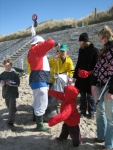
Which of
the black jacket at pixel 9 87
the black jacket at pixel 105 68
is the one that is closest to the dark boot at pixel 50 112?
the black jacket at pixel 9 87

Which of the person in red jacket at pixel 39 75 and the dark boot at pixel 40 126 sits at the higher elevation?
the person in red jacket at pixel 39 75

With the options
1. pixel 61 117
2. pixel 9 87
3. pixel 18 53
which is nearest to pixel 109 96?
pixel 61 117

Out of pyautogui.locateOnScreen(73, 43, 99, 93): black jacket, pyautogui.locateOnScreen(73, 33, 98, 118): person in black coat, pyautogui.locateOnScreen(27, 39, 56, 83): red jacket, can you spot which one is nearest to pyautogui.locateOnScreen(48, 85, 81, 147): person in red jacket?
pyautogui.locateOnScreen(27, 39, 56, 83): red jacket

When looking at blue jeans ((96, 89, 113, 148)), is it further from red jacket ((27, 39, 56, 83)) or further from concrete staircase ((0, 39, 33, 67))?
concrete staircase ((0, 39, 33, 67))

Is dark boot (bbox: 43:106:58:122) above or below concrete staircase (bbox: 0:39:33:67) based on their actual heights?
below

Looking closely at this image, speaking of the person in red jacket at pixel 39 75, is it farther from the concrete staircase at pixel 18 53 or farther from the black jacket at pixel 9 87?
the concrete staircase at pixel 18 53

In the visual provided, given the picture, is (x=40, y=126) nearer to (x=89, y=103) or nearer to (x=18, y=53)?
(x=89, y=103)

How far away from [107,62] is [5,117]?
2.95 meters

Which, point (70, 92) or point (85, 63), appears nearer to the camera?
point (70, 92)

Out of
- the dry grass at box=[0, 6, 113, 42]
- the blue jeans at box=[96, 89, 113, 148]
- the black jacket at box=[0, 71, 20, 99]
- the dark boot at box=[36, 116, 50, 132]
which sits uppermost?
the dry grass at box=[0, 6, 113, 42]

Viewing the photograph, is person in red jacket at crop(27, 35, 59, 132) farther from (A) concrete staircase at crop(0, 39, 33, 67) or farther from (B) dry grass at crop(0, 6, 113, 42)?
(B) dry grass at crop(0, 6, 113, 42)

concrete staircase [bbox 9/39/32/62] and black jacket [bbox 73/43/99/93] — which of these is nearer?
black jacket [bbox 73/43/99/93]

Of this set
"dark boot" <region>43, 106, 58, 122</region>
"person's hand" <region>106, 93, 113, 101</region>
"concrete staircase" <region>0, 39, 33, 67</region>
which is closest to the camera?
"person's hand" <region>106, 93, 113, 101</region>

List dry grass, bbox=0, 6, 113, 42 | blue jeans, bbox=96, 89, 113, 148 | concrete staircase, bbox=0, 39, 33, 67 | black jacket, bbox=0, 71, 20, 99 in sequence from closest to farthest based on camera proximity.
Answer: blue jeans, bbox=96, 89, 113, 148, black jacket, bbox=0, 71, 20, 99, concrete staircase, bbox=0, 39, 33, 67, dry grass, bbox=0, 6, 113, 42
